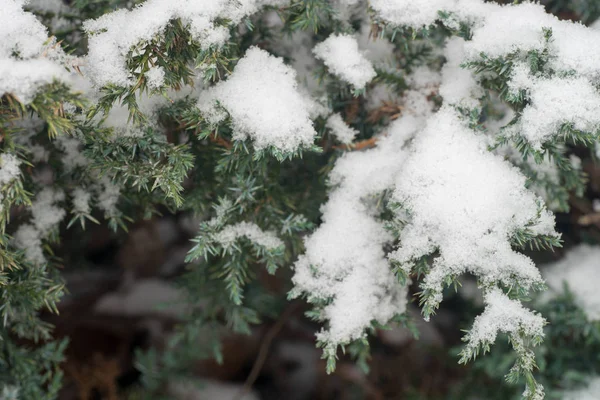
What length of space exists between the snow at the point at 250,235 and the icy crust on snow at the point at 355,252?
0.09m

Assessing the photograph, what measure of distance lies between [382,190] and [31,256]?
0.94 meters

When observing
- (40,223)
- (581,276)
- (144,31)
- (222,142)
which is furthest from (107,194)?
(581,276)

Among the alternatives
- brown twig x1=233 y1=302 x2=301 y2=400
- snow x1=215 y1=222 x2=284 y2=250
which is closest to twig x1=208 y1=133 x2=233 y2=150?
snow x1=215 y1=222 x2=284 y2=250

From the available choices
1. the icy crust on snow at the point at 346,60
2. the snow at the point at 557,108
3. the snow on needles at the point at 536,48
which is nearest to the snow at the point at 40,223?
the icy crust on snow at the point at 346,60

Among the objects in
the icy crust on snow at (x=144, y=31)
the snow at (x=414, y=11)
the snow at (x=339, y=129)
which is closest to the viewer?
the icy crust on snow at (x=144, y=31)

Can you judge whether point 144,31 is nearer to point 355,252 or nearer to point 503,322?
point 355,252

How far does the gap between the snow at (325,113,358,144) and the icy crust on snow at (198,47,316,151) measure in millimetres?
169

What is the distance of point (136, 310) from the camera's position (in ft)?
7.84

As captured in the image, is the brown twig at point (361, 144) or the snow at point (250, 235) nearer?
the snow at point (250, 235)

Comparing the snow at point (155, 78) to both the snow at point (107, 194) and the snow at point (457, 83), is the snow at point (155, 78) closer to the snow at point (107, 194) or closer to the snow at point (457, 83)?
the snow at point (107, 194)

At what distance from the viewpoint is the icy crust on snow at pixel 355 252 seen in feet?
3.93

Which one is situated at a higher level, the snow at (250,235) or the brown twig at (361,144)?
the brown twig at (361,144)

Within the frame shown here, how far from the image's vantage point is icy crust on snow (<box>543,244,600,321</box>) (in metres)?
1.52

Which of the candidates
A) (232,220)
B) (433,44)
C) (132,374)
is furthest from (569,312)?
(132,374)
